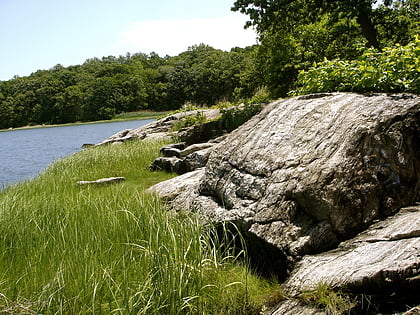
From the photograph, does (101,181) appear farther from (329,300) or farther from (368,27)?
(368,27)

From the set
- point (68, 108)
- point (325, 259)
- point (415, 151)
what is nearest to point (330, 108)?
point (415, 151)

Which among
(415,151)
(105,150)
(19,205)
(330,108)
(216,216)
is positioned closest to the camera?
(415,151)

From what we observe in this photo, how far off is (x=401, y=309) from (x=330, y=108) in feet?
8.08

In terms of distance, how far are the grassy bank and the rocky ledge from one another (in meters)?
0.47

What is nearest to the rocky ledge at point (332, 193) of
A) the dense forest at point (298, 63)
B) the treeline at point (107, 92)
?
the dense forest at point (298, 63)

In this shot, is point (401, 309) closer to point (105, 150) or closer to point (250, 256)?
point (250, 256)

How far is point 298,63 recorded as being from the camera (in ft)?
50.5

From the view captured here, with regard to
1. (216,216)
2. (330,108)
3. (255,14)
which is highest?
(255,14)

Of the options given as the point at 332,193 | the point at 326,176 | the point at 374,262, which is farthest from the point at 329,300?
the point at 326,176

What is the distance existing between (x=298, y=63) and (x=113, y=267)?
44.4 ft

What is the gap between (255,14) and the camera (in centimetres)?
1311

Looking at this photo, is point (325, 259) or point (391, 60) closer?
point (325, 259)

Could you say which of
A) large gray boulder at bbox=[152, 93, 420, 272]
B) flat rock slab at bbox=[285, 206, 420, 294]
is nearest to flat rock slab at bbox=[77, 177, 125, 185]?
large gray boulder at bbox=[152, 93, 420, 272]

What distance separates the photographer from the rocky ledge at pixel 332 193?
3.46 m
